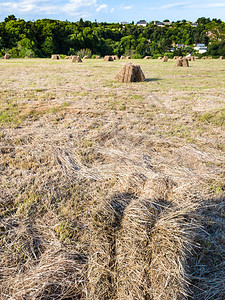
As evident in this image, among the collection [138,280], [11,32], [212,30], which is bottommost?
[138,280]

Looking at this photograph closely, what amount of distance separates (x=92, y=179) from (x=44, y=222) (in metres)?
0.66

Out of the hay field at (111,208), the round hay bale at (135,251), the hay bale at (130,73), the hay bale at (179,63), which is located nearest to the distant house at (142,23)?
the hay bale at (179,63)

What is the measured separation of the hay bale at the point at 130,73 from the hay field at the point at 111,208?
3909 mm

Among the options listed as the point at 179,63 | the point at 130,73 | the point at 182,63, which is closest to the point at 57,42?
the point at 179,63

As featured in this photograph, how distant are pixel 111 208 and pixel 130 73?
6.38 metres

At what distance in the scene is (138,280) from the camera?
4.18ft

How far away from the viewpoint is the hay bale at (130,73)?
7.31 m

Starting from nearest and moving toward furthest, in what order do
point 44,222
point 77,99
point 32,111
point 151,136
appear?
point 44,222
point 151,136
point 32,111
point 77,99

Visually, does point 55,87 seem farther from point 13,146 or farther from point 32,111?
point 13,146

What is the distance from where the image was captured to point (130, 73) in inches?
289

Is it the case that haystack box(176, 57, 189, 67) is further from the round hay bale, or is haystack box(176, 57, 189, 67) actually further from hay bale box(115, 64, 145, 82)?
the round hay bale

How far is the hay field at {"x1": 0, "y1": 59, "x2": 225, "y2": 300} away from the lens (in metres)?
1.32

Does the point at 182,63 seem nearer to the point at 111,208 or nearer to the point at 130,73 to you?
the point at 130,73

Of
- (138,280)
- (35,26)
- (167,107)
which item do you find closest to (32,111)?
(167,107)
